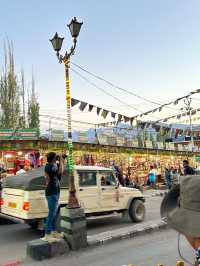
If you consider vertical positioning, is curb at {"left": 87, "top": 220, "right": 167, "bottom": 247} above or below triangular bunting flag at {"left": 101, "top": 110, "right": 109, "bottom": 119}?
below

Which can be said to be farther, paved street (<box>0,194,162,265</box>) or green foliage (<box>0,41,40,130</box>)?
green foliage (<box>0,41,40,130</box>)

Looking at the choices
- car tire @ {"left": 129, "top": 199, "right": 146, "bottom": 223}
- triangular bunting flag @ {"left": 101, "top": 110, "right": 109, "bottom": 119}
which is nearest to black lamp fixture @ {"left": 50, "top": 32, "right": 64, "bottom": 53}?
car tire @ {"left": 129, "top": 199, "right": 146, "bottom": 223}

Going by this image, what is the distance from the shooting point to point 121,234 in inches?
346

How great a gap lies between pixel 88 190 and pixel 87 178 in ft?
1.06

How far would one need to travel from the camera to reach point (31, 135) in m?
20.5

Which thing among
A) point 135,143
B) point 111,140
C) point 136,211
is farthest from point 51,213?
point 135,143

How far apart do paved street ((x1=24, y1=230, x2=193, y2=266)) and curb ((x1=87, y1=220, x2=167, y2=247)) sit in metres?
0.14

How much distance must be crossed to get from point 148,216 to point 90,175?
3.14 metres

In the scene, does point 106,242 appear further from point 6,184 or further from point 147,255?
point 6,184

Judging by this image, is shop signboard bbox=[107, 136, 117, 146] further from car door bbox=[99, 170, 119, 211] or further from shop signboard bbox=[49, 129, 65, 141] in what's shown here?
car door bbox=[99, 170, 119, 211]

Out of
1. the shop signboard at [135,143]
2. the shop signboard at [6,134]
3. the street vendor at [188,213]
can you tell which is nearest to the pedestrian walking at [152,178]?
the shop signboard at [135,143]

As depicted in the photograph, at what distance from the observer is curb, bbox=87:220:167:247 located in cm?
821

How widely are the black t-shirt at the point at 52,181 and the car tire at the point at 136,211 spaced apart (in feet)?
11.9

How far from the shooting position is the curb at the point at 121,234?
8.21 meters
